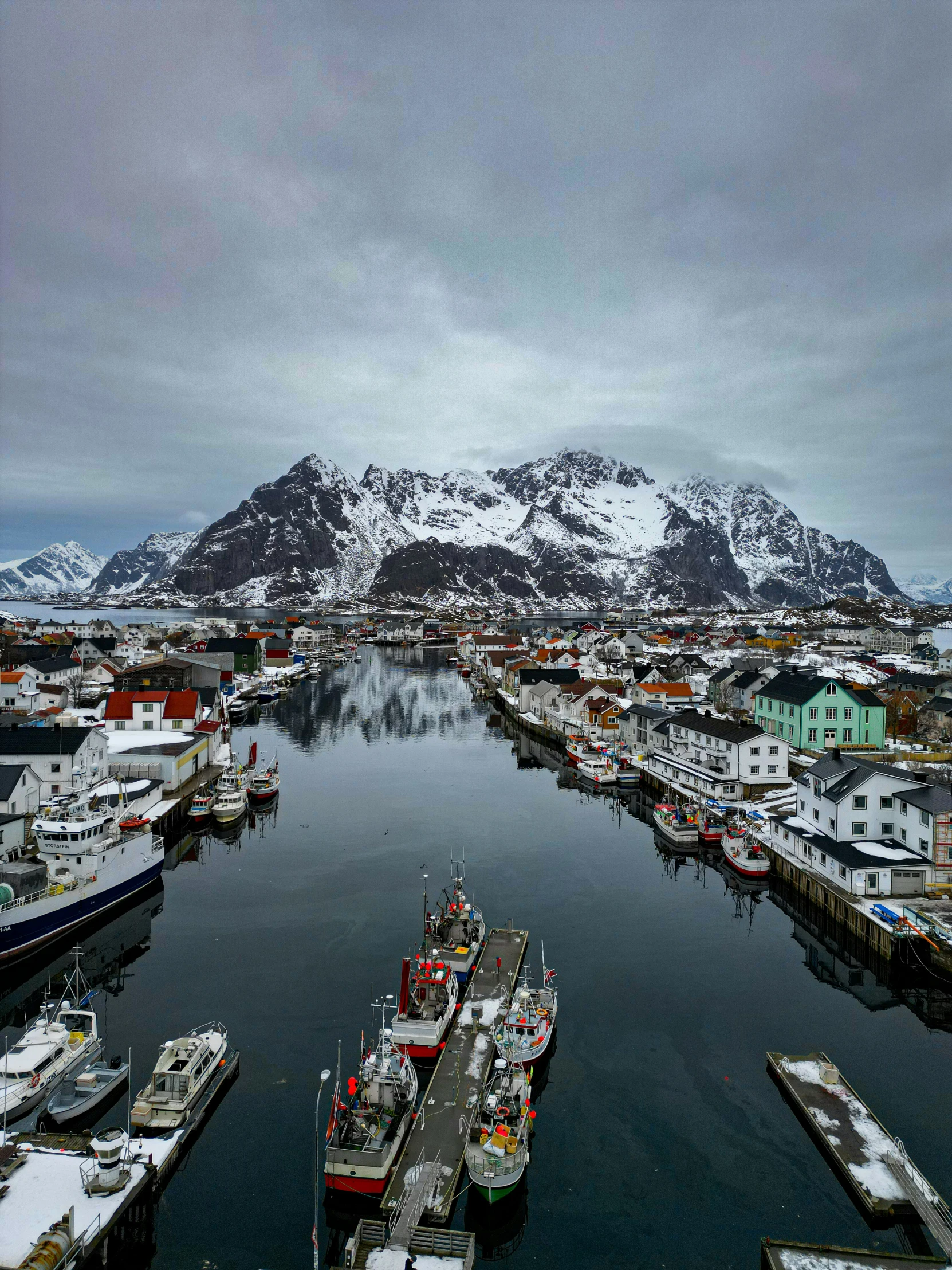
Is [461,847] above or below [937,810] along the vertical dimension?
below

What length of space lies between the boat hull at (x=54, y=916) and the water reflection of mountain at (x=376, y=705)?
31.7m

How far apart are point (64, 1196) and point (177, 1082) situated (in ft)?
10.8

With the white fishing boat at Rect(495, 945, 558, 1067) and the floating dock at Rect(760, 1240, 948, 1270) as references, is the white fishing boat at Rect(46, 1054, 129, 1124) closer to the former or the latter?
the white fishing boat at Rect(495, 945, 558, 1067)

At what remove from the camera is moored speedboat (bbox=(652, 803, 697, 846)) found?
36688 millimetres

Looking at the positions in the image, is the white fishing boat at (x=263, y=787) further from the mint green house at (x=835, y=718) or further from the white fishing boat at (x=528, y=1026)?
the mint green house at (x=835, y=718)

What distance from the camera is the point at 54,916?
81.0 feet

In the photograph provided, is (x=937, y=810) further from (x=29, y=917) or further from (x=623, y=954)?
(x=29, y=917)

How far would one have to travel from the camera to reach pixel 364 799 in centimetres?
4412

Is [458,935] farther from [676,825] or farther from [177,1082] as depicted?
[676,825]

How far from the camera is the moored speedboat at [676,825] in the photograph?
3669 cm

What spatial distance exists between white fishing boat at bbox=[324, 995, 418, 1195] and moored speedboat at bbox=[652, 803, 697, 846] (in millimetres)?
23162

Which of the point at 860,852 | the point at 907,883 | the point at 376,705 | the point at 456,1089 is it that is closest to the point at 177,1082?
the point at 456,1089

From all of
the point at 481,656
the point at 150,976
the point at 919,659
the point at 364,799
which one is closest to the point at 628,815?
the point at 364,799

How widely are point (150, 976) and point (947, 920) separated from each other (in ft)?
87.2
